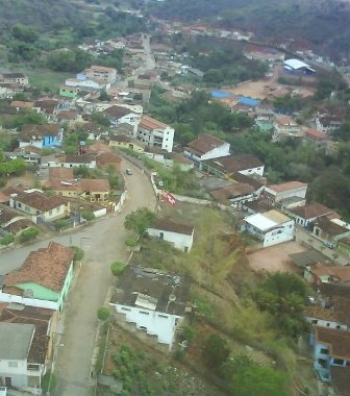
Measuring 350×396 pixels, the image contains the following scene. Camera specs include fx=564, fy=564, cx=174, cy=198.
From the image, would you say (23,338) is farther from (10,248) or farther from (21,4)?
(21,4)

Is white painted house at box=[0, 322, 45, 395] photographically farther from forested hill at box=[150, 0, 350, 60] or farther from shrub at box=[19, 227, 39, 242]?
forested hill at box=[150, 0, 350, 60]

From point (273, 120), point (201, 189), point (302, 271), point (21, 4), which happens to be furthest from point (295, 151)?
point (21, 4)

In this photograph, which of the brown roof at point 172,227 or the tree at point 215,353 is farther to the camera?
the brown roof at point 172,227

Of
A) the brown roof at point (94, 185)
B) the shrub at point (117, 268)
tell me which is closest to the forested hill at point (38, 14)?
the brown roof at point (94, 185)

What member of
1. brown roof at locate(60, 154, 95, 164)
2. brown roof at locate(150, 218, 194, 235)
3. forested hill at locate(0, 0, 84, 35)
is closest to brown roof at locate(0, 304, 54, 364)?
brown roof at locate(150, 218, 194, 235)

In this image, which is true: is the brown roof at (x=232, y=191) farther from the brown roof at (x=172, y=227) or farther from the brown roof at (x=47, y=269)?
the brown roof at (x=47, y=269)

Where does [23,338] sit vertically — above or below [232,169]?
above

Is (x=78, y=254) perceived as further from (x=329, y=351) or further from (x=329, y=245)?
(x=329, y=245)
